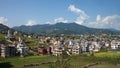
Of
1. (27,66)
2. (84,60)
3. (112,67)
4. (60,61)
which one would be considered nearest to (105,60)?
(84,60)

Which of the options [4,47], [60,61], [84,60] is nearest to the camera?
[60,61]

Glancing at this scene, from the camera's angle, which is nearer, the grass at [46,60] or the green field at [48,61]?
the green field at [48,61]

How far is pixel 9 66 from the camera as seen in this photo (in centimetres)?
4772

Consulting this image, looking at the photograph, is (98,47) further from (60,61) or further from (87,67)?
(60,61)

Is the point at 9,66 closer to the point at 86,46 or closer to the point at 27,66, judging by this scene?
the point at 27,66

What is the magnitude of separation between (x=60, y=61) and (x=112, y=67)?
1282 inches

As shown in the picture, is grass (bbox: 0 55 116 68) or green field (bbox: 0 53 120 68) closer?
green field (bbox: 0 53 120 68)

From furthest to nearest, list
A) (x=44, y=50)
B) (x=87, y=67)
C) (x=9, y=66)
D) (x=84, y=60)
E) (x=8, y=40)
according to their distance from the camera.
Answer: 1. (x=8, y=40)
2. (x=44, y=50)
3. (x=84, y=60)
4. (x=87, y=67)
5. (x=9, y=66)

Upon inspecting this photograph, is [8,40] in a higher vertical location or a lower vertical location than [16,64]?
higher

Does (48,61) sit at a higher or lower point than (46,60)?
lower

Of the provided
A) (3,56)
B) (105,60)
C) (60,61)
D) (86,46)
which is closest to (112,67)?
(105,60)

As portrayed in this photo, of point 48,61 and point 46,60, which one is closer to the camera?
point 48,61

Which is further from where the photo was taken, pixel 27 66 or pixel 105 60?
pixel 105 60

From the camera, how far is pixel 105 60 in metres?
61.5
